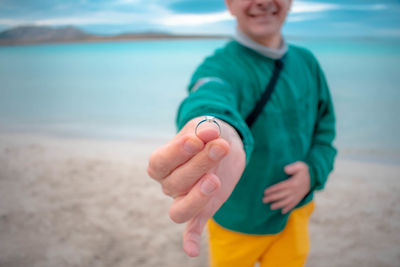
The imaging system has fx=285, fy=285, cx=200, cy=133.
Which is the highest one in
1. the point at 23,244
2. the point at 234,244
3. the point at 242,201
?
the point at 242,201

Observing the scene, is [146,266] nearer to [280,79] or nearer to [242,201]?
[242,201]

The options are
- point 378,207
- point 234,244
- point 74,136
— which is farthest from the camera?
point 74,136

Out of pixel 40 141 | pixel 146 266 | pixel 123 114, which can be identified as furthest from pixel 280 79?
pixel 123 114

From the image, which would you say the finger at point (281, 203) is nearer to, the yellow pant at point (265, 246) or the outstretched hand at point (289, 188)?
the outstretched hand at point (289, 188)

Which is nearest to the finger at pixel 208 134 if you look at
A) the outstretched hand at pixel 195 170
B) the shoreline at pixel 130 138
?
the outstretched hand at pixel 195 170

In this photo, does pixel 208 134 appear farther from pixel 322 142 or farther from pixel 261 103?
pixel 322 142
